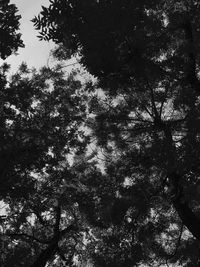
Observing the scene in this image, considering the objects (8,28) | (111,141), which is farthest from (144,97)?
(8,28)

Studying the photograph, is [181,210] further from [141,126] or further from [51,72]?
[51,72]

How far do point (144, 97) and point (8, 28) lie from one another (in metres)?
8.01

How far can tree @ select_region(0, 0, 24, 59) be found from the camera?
729 centimetres

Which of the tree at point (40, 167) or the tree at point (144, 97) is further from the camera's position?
the tree at point (40, 167)

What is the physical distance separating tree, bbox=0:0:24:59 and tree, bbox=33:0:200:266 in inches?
50.3

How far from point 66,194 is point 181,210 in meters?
5.10

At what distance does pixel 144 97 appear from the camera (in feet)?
47.2

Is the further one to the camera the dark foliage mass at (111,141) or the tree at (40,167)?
the tree at (40,167)

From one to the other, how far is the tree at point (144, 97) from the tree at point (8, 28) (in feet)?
4.19

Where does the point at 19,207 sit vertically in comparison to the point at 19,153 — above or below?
above

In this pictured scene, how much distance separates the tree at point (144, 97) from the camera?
17.7ft

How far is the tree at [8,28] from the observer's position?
23.9 feet

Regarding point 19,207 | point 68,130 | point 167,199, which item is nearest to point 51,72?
point 68,130

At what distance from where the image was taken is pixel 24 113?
12.7 metres
